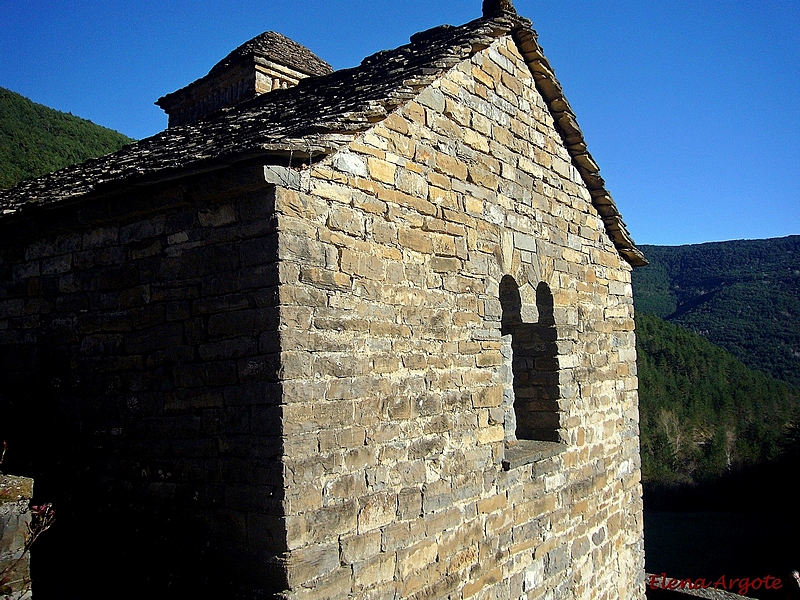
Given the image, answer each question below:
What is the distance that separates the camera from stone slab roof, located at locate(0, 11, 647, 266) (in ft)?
13.9

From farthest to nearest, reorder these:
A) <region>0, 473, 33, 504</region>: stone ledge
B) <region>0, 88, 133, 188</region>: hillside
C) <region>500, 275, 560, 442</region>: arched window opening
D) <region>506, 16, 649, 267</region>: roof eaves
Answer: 1. <region>0, 88, 133, 188</region>: hillside
2. <region>506, 16, 649, 267</region>: roof eaves
3. <region>500, 275, 560, 442</region>: arched window opening
4. <region>0, 473, 33, 504</region>: stone ledge

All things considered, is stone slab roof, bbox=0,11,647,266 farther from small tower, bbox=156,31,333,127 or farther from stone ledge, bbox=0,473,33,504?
small tower, bbox=156,31,333,127

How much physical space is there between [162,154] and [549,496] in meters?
4.31

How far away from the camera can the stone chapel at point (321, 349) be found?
13.2ft

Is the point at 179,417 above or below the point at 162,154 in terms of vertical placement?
below

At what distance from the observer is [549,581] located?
233 inches

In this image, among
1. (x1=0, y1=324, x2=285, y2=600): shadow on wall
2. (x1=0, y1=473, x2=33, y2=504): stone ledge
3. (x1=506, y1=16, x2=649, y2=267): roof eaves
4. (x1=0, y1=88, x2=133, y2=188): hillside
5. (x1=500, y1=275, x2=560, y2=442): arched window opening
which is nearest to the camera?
(x1=0, y1=473, x2=33, y2=504): stone ledge

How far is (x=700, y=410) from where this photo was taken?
25.1 m

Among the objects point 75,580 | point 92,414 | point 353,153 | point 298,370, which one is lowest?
point 75,580

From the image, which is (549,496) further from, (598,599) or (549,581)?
(598,599)

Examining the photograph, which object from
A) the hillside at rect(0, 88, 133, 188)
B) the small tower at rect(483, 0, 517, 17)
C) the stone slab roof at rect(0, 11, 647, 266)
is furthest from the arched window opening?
the hillside at rect(0, 88, 133, 188)

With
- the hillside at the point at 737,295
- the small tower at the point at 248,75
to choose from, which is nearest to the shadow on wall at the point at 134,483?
the small tower at the point at 248,75

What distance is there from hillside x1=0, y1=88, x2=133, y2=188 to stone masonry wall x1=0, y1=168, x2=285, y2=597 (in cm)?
1293

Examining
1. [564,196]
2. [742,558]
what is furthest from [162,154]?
[742,558]
